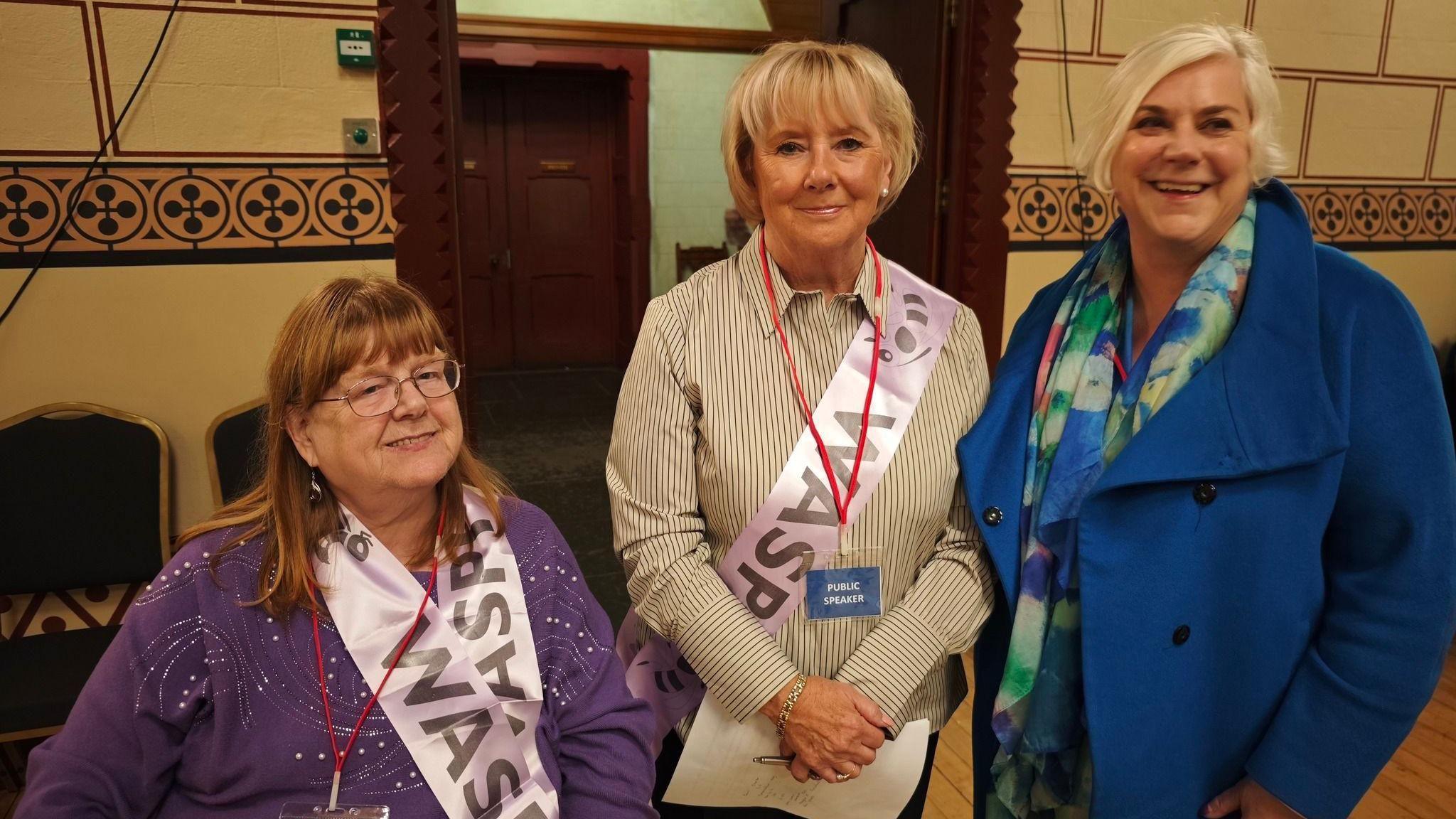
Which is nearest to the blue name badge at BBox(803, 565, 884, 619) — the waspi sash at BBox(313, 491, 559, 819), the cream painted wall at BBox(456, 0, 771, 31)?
the waspi sash at BBox(313, 491, 559, 819)

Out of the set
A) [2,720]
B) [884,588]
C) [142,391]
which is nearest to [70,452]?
[142,391]

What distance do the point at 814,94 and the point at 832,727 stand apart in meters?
0.85

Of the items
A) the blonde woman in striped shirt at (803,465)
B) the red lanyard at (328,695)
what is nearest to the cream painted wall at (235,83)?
the blonde woman in striped shirt at (803,465)

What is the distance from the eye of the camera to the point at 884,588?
1.31 metres

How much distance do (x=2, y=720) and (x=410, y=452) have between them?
1458mm

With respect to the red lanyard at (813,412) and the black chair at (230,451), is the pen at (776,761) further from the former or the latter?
the black chair at (230,451)

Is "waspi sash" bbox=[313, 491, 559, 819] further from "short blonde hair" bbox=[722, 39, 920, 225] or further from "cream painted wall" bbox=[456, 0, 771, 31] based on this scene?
"cream painted wall" bbox=[456, 0, 771, 31]

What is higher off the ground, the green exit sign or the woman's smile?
the green exit sign

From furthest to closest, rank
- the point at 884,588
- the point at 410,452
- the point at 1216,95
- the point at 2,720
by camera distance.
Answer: the point at 2,720 → the point at 884,588 → the point at 410,452 → the point at 1216,95

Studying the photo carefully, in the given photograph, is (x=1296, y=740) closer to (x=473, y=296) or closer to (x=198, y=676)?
(x=198, y=676)

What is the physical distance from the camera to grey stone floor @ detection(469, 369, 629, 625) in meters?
3.69

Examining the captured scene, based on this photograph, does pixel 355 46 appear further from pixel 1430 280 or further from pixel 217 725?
pixel 1430 280

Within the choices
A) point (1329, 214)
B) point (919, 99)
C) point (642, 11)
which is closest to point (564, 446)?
point (919, 99)

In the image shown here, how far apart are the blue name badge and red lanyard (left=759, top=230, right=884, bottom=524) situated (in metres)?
0.06
